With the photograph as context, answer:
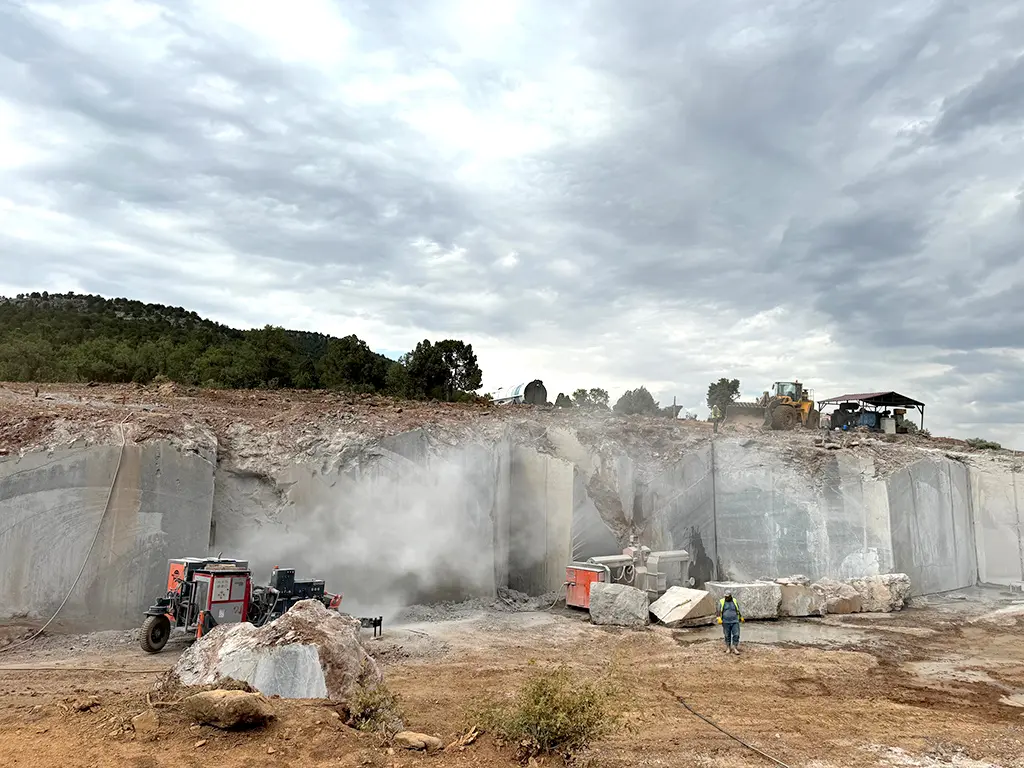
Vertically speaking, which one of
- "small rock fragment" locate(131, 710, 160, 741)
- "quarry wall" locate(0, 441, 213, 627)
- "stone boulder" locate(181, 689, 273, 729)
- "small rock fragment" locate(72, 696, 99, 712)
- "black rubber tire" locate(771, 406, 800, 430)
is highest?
"black rubber tire" locate(771, 406, 800, 430)

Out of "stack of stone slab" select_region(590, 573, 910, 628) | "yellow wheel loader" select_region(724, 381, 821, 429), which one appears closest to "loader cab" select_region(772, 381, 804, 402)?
"yellow wheel loader" select_region(724, 381, 821, 429)

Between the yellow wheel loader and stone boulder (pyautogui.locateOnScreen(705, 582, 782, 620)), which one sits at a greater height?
the yellow wheel loader

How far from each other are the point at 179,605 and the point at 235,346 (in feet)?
77.2

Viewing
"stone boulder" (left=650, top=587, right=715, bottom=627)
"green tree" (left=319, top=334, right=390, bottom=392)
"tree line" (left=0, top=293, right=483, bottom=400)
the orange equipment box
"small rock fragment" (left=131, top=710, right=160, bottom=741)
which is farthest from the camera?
"green tree" (left=319, top=334, right=390, bottom=392)

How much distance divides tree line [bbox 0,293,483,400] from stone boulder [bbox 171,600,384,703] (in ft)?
58.2

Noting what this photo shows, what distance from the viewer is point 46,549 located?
13.6 metres

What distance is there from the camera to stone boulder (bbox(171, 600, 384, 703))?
8.42m

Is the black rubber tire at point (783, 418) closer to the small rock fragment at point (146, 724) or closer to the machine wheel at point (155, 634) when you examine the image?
the machine wheel at point (155, 634)

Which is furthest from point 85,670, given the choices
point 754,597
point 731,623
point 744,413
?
point 744,413

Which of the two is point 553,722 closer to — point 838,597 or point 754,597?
point 754,597

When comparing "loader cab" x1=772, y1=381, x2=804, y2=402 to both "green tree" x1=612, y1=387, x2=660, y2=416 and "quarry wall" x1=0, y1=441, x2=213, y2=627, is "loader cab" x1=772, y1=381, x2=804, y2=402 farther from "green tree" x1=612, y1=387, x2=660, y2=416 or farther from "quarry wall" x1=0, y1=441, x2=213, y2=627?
"quarry wall" x1=0, y1=441, x2=213, y2=627

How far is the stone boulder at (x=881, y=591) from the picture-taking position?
18844 mm

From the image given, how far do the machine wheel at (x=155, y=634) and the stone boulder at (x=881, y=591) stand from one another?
17.5 meters

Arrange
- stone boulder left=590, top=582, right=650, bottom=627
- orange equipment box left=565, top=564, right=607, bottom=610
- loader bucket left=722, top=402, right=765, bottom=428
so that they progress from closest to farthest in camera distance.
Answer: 1. stone boulder left=590, top=582, right=650, bottom=627
2. orange equipment box left=565, top=564, right=607, bottom=610
3. loader bucket left=722, top=402, right=765, bottom=428
